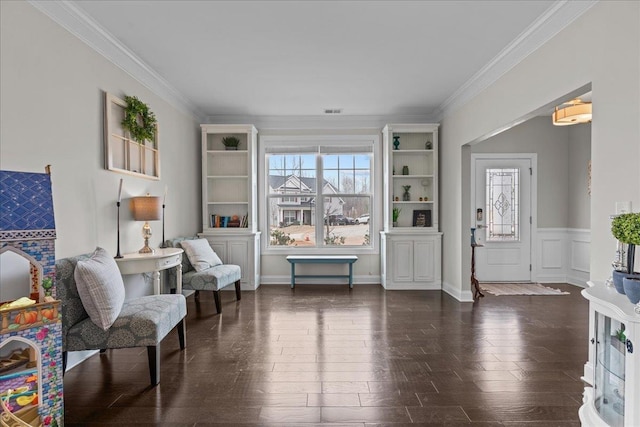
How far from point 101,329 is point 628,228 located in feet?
10.7

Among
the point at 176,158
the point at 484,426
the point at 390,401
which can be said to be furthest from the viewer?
the point at 176,158

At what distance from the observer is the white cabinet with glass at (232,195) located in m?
5.86

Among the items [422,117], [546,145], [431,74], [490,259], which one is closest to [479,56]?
[431,74]

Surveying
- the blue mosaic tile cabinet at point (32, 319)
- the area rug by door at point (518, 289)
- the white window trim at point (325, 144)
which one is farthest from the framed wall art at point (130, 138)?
the area rug by door at point (518, 289)

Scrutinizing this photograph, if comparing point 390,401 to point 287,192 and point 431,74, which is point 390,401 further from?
point 287,192

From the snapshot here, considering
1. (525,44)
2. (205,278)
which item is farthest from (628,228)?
(205,278)

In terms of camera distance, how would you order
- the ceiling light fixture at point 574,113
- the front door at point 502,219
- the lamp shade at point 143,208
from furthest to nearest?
the front door at point 502,219 < the ceiling light fixture at point 574,113 < the lamp shade at point 143,208

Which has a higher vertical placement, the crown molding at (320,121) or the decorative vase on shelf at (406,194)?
the crown molding at (320,121)

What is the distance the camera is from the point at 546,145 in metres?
6.39

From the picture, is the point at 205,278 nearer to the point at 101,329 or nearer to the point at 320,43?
the point at 101,329

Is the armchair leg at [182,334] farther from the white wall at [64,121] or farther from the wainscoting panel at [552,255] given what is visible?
the wainscoting panel at [552,255]

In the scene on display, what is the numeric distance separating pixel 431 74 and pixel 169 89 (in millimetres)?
3289

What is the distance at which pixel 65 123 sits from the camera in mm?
2928

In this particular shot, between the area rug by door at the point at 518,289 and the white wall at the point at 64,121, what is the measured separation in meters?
5.15
